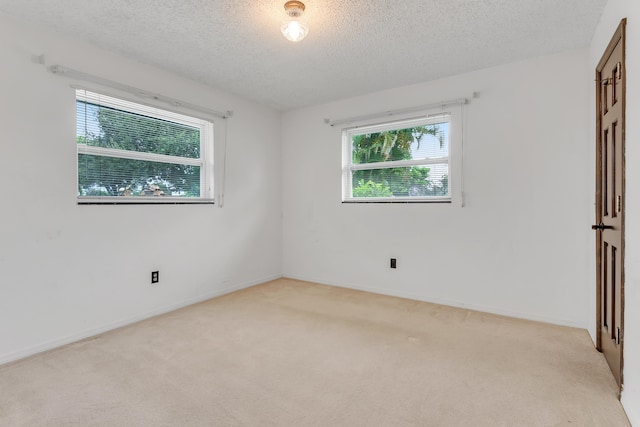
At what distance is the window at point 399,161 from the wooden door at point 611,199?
1.28 meters

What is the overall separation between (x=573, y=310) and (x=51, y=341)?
4146 millimetres

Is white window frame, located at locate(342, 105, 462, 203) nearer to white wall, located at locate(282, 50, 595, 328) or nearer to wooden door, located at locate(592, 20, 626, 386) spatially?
white wall, located at locate(282, 50, 595, 328)

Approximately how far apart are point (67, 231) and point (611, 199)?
3753 mm

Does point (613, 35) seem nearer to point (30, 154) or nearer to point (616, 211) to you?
point (616, 211)

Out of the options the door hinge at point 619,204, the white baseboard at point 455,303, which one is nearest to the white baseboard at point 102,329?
the white baseboard at point 455,303

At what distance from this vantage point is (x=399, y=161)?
3.75 meters

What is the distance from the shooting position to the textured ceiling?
85.0 inches

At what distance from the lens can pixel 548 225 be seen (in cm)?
290

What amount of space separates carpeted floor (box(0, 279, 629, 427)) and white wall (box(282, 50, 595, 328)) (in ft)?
1.20

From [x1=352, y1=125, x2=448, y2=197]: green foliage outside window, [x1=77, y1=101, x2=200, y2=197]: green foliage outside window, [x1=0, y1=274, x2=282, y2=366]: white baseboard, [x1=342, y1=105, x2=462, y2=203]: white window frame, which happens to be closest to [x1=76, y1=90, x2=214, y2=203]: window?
[x1=77, y1=101, x2=200, y2=197]: green foliage outside window

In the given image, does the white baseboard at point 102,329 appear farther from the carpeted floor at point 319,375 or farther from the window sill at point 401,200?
the window sill at point 401,200

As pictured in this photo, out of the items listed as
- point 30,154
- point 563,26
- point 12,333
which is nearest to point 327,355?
point 12,333
